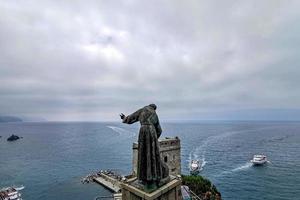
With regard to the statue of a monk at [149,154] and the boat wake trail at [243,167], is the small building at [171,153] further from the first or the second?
the boat wake trail at [243,167]

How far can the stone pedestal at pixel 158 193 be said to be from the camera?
8133 millimetres

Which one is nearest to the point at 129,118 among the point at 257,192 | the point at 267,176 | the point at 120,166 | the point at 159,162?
the point at 159,162

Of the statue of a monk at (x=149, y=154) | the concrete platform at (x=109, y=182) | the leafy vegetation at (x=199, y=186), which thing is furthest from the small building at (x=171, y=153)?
the statue of a monk at (x=149, y=154)

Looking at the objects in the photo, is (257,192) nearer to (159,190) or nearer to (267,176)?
(267,176)

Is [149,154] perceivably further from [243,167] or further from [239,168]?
[243,167]

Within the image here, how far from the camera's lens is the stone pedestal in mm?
8133

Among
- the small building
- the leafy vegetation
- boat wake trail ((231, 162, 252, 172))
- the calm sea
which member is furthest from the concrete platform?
boat wake trail ((231, 162, 252, 172))

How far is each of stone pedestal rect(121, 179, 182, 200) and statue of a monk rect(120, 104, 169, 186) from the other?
12.4 inches

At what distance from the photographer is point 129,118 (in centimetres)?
912

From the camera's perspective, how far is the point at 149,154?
8.52m

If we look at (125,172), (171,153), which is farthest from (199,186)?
(125,172)

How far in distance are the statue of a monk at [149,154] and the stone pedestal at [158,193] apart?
1.03 feet

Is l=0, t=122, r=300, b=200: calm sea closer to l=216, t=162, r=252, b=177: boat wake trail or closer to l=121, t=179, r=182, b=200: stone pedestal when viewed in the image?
l=216, t=162, r=252, b=177: boat wake trail

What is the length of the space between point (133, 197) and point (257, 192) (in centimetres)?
4991
